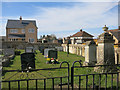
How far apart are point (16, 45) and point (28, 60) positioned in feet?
86.5

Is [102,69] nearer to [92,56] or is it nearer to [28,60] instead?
[92,56]

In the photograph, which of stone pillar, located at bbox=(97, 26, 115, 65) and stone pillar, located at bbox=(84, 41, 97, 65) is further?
stone pillar, located at bbox=(84, 41, 97, 65)

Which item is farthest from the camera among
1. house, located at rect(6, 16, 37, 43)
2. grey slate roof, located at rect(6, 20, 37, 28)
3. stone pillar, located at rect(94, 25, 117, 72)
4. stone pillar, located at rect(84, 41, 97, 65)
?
grey slate roof, located at rect(6, 20, 37, 28)

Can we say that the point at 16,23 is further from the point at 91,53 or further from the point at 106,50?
the point at 106,50

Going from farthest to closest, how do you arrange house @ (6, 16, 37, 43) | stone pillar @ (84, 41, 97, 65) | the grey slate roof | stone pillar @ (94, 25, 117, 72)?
the grey slate roof
house @ (6, 16, 37, 43)
stone pillar @ (84, 41, 97, 65)
stone pillar @ (94, 25, 117, 72)

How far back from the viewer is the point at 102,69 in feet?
24.2

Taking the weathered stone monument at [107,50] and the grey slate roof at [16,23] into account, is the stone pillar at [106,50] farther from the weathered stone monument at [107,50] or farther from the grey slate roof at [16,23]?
the grey slate roof at [16,23]

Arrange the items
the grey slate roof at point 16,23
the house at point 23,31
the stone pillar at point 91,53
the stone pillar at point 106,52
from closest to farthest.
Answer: the stone pillar at point 106,52 → the stone pillar at point 91,53 → the house at point 23,31 → the grey slate roof at point 16,23

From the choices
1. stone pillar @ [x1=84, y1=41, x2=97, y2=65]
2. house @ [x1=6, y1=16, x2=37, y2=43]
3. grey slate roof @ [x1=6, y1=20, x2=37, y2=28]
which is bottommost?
stone pillar @ [x1=84, y1=41, x2=97, y2=65]

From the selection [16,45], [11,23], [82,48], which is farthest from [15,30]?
[82,48]

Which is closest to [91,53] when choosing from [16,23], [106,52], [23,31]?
[106,52]

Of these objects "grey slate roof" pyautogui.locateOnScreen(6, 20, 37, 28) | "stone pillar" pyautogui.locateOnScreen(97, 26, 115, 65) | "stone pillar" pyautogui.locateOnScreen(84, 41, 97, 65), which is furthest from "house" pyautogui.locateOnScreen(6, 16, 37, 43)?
"stone pillar" pyautogui.locateOnScreen(97, 26, 115, 65)

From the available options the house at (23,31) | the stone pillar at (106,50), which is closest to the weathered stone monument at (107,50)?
the stone pillar at (106,50)

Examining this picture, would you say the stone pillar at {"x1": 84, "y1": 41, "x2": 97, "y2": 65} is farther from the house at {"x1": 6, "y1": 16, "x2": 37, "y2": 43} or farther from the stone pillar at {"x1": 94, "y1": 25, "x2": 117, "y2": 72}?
the house at {"x1": 6, "y1": 16, "x2": 37, "y2": 43}
